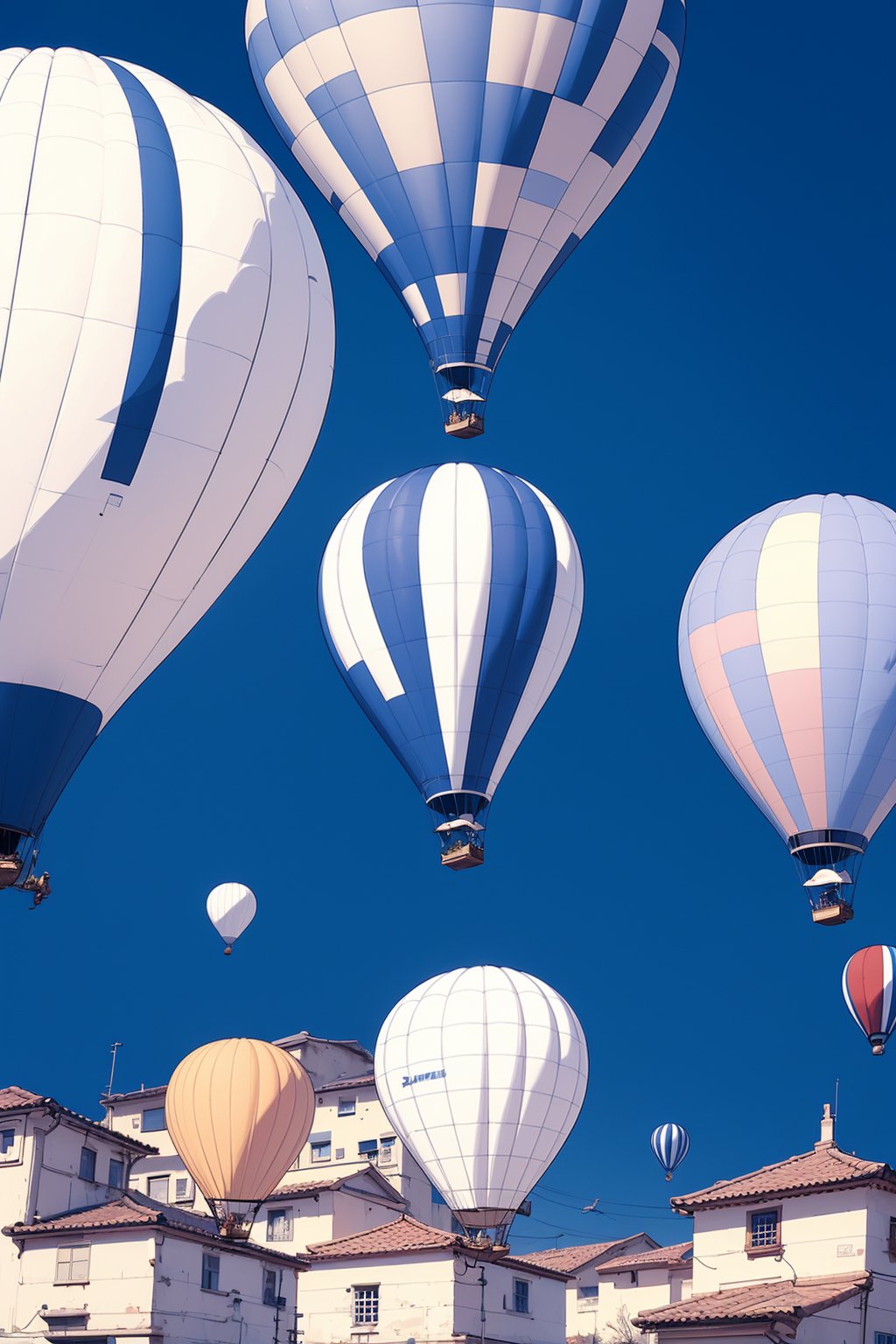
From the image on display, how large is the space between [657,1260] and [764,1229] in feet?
57.4

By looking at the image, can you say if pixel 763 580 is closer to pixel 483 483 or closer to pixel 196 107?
pixel 483 483

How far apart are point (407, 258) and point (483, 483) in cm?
741

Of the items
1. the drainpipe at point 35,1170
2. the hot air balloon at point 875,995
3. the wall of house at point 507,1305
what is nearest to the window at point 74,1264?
the drainpipe at point 35,1170

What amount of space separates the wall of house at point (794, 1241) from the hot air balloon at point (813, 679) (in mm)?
8555

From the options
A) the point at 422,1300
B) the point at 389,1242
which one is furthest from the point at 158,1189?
the point at 422,1300

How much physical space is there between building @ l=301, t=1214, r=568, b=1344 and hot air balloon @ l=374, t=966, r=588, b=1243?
605 centimetres

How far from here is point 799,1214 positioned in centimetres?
4366

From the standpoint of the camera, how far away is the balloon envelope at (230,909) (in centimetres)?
6694

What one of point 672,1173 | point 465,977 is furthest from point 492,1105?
point 672,1173

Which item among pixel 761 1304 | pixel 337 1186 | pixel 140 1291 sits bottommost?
pixel 761 1304

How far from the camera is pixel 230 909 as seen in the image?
6731 centimetres

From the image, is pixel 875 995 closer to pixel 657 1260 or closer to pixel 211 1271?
pixel 657 1260

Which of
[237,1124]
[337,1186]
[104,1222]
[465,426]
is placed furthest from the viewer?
[337,1186]

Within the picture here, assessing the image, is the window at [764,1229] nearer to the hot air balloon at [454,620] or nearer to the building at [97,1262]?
the building at [97,1262]
